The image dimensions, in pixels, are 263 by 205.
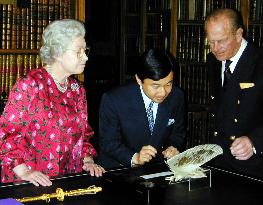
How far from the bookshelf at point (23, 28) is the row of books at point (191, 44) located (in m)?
1.46

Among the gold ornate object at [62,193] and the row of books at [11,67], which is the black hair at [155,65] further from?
the row of books at [11,67]

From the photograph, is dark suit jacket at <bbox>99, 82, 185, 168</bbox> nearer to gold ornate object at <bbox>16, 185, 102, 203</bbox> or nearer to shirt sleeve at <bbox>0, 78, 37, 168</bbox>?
shirt sleeve at <bbox>0, 78, 37, 168</bbox>

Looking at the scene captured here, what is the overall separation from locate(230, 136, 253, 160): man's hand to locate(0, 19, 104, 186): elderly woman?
0.76 m

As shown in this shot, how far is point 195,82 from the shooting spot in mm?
5125

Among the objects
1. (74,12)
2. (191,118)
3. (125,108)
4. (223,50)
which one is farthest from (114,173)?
(191,118)

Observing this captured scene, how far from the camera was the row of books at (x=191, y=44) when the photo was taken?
5031 millimetres

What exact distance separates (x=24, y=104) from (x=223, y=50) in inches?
48.5

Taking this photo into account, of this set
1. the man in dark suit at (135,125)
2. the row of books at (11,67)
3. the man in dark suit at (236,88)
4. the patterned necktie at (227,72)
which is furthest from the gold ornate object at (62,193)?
the row of books at (11,67)

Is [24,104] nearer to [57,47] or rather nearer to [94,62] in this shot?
[57,47]

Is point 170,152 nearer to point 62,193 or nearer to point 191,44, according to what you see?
point 62,193

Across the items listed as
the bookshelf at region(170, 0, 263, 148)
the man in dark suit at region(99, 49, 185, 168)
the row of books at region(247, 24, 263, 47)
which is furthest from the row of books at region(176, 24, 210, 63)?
the man in dark suit at region(99, 49, 185, 168)

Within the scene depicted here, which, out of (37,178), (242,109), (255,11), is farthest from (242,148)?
(255,11)

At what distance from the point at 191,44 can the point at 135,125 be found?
8.15ft

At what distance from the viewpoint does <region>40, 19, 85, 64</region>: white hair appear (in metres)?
2.56
